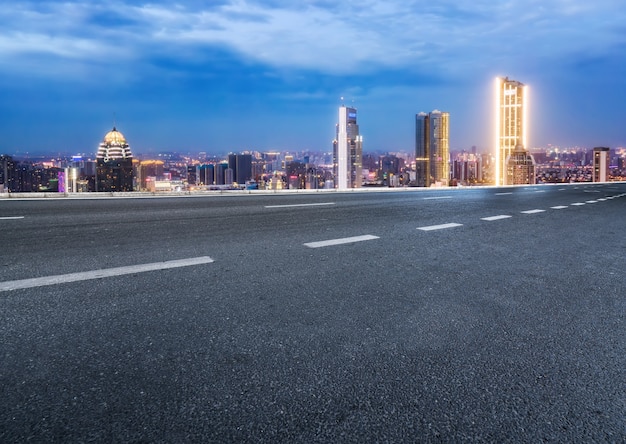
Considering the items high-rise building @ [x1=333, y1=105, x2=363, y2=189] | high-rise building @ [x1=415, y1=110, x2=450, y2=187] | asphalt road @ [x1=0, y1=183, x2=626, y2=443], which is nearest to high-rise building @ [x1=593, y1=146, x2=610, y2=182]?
high-rise building @ [x1=415, y1=110, x2=450, y2=187]

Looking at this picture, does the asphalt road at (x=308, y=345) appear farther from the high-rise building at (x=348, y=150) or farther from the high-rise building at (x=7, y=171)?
the high-rise building at (x=348, y=150)

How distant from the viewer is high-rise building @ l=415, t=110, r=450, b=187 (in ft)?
428

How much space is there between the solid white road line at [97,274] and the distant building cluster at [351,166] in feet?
70.9

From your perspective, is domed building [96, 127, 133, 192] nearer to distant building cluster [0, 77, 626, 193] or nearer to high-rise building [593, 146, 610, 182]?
distant building cluster [0, 77, 626, 193]

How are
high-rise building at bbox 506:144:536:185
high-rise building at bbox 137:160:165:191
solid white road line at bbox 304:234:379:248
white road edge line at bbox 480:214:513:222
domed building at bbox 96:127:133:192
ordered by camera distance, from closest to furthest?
solid white road line at bbox 304:234:379:248
white road edge line at bbox 480:214:513:222
domed building at bbox 96:127:133:192
high-rise building at bbox 506:144:536:185
high-rise building at bbox 137:160:165:191

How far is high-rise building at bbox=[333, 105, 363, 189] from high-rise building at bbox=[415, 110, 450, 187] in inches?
671

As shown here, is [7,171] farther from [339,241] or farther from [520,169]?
[520,169]

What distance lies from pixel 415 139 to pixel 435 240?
498ft

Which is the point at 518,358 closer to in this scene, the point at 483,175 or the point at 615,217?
the point at 615,217

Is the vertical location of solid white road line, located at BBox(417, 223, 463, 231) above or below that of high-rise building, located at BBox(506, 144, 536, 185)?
below

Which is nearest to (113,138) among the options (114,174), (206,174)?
(206,174)

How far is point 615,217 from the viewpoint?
8.81 meters

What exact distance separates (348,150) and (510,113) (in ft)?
155

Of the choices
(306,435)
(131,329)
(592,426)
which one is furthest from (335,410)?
(131,329)
